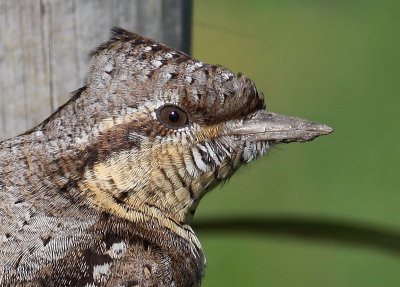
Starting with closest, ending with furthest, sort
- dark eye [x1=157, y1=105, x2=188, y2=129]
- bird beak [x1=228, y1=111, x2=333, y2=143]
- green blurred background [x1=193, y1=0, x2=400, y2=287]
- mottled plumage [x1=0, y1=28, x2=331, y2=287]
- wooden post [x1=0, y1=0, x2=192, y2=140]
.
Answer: mottled plumage [x1=0, y1=28, x2=331, y2=287]
dark eye [x1=157, y1=105, x2=188, y2=129]
bird beak [x1=228, y1=111, x2=333, y2=143]
wooden post [x1=0, y1=0, x2=192, y2=140]
green blurred background [x1=193, y1=0, x2=400, y2=287]

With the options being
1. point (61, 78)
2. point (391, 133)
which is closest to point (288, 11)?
point (391, 133)

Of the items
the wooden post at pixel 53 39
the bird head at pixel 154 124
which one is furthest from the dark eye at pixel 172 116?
the wooden post at pixel 53 39

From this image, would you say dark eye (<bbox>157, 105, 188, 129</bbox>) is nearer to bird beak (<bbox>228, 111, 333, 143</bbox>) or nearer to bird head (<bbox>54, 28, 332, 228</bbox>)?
bird head (<bbox>54, 28, 332, 228</bbox>)

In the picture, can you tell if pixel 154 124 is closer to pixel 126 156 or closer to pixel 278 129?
pixel 126 156

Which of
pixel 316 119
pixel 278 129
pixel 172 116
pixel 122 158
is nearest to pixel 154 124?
pixel 172 116

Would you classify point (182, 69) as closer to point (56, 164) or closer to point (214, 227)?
point (56, 164)

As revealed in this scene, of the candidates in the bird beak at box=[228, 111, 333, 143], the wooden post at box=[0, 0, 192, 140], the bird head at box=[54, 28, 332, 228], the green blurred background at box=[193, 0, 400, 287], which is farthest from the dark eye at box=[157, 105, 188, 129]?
the green blurred background at box=[193, 0, 400, 287]
